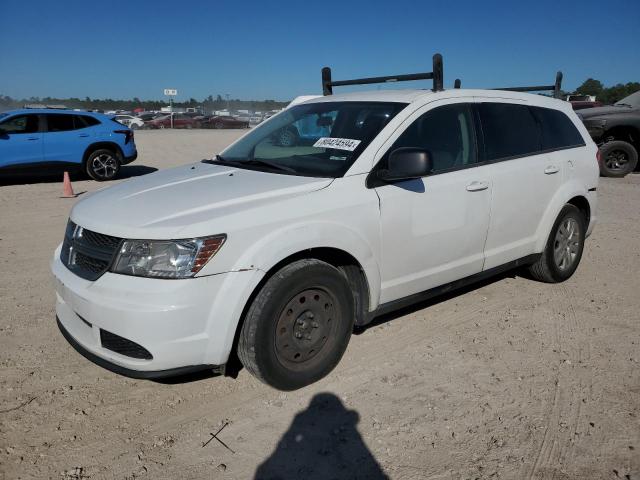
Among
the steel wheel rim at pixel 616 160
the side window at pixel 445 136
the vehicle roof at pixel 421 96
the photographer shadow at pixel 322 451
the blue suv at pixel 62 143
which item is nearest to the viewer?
the photographer shadow at pixel 322 451

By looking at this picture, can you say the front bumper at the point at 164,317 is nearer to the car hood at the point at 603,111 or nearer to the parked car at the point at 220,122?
the car hood at the point at 603,111

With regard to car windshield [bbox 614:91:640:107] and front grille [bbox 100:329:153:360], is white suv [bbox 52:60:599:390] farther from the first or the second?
car windshield [bbox 614:91:640:107]

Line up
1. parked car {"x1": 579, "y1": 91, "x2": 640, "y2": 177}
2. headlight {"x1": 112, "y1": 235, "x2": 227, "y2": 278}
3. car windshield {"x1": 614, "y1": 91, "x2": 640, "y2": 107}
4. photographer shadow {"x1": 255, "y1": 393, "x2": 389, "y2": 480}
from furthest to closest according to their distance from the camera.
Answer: car windshield {"x1": 614, "y1": 91, "x2": 640, "y2": 107} < parked car {"x1": 579, "y1": 91, "x2": 640, "y2": 177} < headlight {"x1": 112, "y1": 235, "x2": 227, "y2": 278} < photographer shadow {"x1": 255, "y1": 393, "x2": 389, "y2": 480}

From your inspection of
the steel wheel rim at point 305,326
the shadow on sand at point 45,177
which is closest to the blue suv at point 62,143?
the shadow on sand at point 45,177

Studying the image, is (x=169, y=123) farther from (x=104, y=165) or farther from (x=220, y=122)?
(x=104, y=165)

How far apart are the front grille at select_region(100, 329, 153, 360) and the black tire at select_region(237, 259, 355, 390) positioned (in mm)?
528

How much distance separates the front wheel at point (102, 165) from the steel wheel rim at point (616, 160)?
11.8 meters

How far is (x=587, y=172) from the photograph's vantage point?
16.2 ft

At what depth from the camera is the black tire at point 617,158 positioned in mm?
12219

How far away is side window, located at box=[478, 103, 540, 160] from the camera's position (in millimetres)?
4102

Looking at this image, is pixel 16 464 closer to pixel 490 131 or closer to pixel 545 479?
pixel 545 479

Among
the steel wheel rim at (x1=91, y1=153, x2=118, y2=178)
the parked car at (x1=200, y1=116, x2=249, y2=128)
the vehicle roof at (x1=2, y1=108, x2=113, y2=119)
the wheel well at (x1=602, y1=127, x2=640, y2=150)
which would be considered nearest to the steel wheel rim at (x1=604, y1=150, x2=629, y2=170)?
the wheel well at (x1=602, y1=127, x2=640, y2=150)

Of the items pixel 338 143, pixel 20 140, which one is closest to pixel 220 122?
pixel 20 140

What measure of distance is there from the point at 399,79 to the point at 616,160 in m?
10.5
